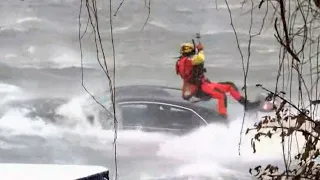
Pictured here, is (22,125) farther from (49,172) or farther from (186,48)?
(186,48)

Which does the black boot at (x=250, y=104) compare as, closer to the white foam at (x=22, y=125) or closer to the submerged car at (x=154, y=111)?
the submerged car at (x=154, y=111)

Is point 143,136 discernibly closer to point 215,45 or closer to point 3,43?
point 215,45

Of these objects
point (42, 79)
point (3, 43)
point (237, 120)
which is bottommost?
point (237, 120)

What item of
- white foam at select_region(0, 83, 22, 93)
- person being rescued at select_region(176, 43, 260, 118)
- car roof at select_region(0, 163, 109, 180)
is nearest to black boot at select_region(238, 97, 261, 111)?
person being rescued at select_region(176, 43, 260, 118)

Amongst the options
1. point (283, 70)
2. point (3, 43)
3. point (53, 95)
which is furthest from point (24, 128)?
point (283, 70)

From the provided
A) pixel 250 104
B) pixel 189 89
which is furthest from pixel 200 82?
pixel 250 104

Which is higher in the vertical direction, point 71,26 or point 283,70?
point 71,26

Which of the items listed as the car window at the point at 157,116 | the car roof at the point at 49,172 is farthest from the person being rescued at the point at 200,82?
the car roof at the point at 49,172
